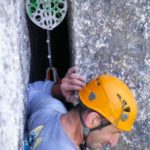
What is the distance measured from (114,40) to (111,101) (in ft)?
1.55

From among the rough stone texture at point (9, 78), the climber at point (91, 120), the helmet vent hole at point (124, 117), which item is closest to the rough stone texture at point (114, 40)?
the climber at point (91, 120)

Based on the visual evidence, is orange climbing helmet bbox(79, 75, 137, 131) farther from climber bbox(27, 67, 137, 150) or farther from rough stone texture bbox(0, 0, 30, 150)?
rough stone texture bbox(0, 0, 30, 150)

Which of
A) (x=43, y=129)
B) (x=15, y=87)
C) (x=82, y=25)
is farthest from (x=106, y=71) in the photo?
(x=15, y=87)

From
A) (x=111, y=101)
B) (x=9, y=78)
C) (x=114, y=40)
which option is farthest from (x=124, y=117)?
(x=9, y=78)

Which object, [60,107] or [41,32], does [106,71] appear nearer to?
[60,107]

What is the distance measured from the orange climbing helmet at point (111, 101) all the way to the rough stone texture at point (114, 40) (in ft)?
0.99

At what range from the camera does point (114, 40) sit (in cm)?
281

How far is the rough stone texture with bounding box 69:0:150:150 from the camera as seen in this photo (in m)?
2.78

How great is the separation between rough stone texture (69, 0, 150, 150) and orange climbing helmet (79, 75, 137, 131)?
0.30m

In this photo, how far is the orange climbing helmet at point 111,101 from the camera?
97.3 inches

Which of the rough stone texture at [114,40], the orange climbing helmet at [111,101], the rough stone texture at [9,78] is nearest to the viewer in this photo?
the rough stone texture at [9,78]

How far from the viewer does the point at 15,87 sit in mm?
2219

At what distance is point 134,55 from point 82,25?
1.11 ft

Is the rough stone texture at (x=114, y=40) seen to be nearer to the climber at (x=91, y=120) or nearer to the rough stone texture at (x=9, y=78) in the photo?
the climber at (x=91, y=120)
